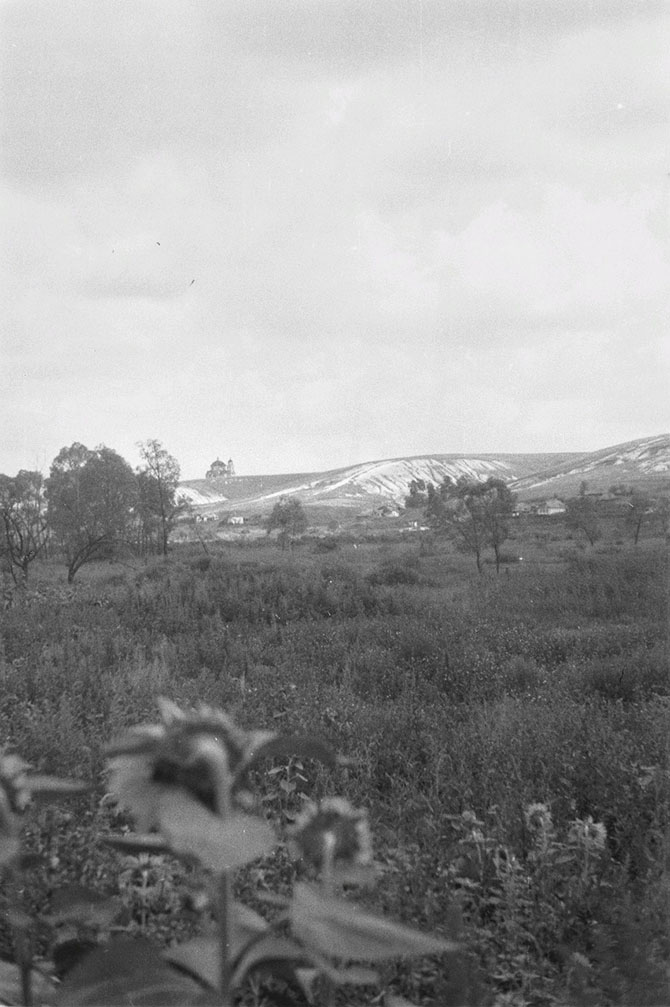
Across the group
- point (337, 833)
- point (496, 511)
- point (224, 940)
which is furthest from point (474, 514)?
point (224, 940)

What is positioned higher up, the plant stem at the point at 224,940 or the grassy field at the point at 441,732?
the plant stem at the point at 224,940

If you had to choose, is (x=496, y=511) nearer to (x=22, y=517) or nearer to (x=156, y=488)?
(x=156, y=488)

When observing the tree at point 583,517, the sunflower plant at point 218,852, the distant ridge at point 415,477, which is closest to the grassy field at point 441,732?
the sunflower plant at point 218,852

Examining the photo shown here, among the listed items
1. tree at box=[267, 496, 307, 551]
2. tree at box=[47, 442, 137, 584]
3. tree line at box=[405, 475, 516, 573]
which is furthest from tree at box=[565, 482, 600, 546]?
tree at box=[47, 442, 137, 584]

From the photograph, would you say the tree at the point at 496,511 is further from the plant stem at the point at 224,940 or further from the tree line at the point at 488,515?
the plant stem at the point at 224,940

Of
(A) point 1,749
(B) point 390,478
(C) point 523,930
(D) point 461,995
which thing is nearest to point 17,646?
(A) point 1,749

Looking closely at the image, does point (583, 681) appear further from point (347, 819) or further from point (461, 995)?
point (347, 819)

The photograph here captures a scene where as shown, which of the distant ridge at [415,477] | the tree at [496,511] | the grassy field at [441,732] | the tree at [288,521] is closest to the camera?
the grassy field at [441,732]
